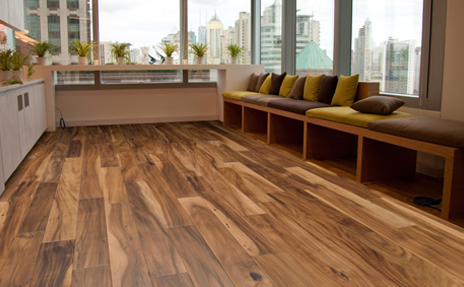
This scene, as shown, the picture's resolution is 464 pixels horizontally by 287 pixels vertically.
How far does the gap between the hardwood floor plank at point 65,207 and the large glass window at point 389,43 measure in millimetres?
2997

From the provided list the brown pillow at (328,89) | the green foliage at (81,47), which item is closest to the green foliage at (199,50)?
the green foliage at (81,47)

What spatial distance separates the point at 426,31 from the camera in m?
3.46

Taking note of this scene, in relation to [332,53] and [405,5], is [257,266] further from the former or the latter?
[332,53]

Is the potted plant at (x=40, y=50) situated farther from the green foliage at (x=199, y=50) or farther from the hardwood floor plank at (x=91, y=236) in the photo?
the hardwood floor plank at (x=91, y=236)

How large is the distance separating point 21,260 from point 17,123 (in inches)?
75.0

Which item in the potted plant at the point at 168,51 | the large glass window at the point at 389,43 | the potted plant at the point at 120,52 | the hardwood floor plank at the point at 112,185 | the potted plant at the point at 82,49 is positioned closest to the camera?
the hardwood floor plank at the point at 112,185

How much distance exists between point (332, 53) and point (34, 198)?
144 inches

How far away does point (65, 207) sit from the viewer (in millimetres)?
2473

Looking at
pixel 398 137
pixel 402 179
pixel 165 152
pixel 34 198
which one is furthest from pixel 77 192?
pixel 402 179

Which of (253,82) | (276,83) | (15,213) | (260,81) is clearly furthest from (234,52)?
(15,213)

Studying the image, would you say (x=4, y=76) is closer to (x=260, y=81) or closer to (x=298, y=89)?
(x=298, y=89)

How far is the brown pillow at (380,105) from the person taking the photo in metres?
3.10

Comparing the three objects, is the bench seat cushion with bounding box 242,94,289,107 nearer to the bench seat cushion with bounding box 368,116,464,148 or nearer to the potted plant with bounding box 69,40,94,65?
the bench seat cushion with bounding box 368,116,464,148

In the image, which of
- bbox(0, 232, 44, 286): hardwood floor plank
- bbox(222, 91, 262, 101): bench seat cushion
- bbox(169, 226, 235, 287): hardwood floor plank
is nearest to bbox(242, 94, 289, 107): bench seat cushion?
bbox(222, 91, 262, 101): bench seat cushion
